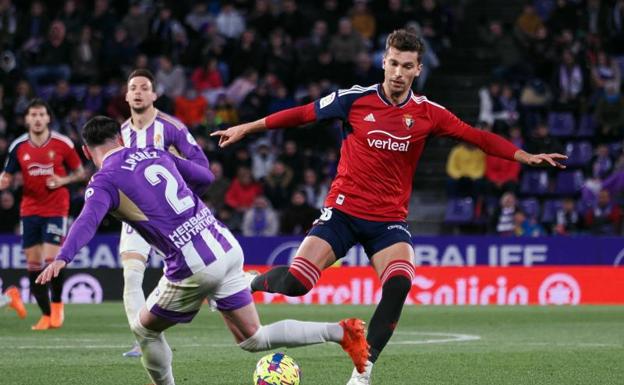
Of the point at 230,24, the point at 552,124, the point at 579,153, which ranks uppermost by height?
the point at 230,24

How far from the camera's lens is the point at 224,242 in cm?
772

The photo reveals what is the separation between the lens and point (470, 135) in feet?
29.2

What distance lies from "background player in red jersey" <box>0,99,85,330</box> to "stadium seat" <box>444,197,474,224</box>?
9084mm

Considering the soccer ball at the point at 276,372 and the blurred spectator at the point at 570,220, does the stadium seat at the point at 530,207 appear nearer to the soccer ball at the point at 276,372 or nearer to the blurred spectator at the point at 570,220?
the blurred spectator at the point at 570,220

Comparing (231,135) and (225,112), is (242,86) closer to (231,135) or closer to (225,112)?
(225,112)

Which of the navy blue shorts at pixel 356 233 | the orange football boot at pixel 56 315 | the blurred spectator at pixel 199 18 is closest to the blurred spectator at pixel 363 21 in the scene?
the blurred spectator at pixel 199 18

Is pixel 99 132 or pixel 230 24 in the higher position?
pixel 230 24

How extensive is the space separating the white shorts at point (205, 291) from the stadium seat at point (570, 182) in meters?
15.1

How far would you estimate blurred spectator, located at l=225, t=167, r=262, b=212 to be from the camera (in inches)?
853

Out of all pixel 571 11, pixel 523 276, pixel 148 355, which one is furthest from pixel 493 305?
pixel 148 355

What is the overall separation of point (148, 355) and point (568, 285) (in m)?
12.0

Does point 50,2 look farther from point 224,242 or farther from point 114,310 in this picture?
point 224,242

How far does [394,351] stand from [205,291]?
173 inches

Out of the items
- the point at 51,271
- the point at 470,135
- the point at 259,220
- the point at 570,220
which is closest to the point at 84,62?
the point at 259,220
